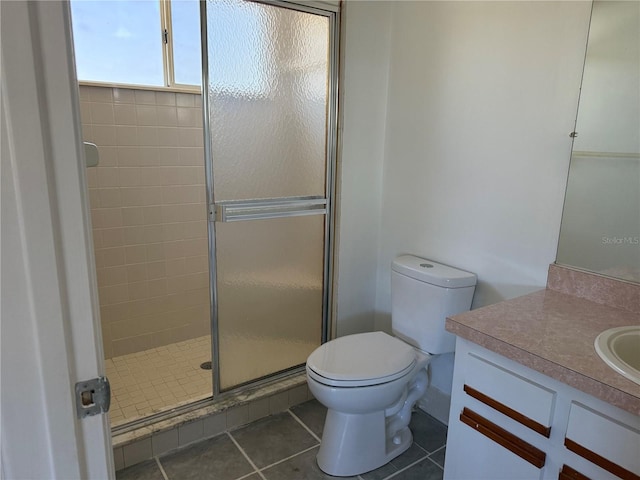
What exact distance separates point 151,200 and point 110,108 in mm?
565

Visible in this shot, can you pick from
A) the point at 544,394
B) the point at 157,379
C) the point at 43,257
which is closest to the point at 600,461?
the point at 544,394

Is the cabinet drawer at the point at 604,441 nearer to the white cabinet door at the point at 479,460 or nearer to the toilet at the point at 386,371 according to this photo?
the white cabinet door at the point at 479,460

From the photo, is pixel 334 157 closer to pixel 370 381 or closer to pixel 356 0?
pixel 356 0

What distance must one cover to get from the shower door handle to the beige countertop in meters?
1.07

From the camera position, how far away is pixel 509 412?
4.31 ft

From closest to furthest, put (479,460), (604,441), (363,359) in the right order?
(604,441) < (479,460) < (363,359)

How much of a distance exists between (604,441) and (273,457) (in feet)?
4.53

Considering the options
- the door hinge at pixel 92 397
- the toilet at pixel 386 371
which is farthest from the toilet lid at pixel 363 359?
the door hinge at pixel 92 397

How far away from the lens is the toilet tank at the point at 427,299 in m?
1.96

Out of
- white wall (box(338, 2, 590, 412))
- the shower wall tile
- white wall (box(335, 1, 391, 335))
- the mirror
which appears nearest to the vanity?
the mirror

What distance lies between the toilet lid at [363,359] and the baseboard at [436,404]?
0.46 m

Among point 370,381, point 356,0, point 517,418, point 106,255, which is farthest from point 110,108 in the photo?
point 517,418

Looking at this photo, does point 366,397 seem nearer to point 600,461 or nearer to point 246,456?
point 246,456

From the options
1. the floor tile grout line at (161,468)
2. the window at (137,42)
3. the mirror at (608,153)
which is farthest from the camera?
the window at (137,42)
